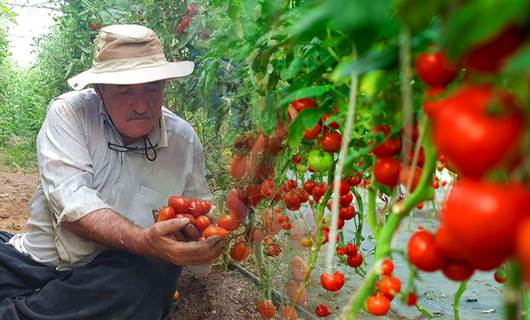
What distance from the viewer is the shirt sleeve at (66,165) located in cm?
187

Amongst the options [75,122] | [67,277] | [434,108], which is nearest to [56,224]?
[67,277]

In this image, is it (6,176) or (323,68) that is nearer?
(323,68)

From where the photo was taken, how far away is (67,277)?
2.03m

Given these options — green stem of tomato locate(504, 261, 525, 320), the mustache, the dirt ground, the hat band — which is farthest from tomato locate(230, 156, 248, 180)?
green stem of tomato locate(504, 261, 525, 320)

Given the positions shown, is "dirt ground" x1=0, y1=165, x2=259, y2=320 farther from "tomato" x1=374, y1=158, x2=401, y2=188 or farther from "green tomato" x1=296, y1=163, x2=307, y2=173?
"tomato" x1=374, y1=158, x2=401, y2=188

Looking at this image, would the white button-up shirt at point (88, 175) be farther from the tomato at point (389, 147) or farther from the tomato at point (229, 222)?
the tomato at point (389, 147)

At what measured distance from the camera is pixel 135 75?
1.99 metres

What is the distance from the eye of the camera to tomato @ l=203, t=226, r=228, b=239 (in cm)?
177

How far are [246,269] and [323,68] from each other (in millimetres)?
1910

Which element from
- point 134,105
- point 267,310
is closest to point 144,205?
point 134,105

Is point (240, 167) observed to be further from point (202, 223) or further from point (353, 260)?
point (353, 260)

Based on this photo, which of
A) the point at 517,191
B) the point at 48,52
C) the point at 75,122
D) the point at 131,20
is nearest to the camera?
the point at 517,191

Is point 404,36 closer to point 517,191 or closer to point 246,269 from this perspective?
point 517,191

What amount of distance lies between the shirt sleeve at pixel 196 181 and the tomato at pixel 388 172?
5.26 ft
